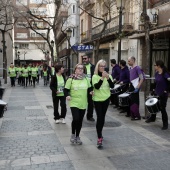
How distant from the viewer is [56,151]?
5.56 m

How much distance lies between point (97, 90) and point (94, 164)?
1.55 metres

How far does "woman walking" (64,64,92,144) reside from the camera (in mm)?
Result: 5871

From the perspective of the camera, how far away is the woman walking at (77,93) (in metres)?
5.87

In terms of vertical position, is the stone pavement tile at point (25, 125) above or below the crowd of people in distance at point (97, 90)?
below

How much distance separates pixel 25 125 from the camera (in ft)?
26.1

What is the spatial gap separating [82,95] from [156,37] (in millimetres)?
10512

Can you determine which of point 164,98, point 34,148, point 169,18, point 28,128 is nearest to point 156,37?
point 169,18

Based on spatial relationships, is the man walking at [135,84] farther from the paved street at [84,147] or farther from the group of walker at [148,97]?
the paved street at [84,147]

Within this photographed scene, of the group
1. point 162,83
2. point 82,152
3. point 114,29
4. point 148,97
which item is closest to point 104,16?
point 114,29

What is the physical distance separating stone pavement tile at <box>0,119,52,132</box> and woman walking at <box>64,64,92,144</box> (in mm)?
1874

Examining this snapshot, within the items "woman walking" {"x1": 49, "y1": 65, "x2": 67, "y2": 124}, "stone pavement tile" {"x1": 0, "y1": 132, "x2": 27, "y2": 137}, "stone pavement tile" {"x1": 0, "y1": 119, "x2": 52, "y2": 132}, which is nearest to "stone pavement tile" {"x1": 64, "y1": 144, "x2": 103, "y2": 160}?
"stone pavement tile" {"x1": 0, "y1": 132, "x2": 27, "y2": 137}

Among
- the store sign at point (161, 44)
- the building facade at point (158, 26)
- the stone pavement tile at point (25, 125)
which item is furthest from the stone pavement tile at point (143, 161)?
the store sign at point (161, 44)

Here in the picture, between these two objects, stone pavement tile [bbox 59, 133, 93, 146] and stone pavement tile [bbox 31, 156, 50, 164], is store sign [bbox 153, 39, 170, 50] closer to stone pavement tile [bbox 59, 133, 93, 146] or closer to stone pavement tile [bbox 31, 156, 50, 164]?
stone pavement tile [bbox 59, 133, 93, 146]

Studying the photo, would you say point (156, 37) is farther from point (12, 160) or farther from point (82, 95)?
point (12, 160)
